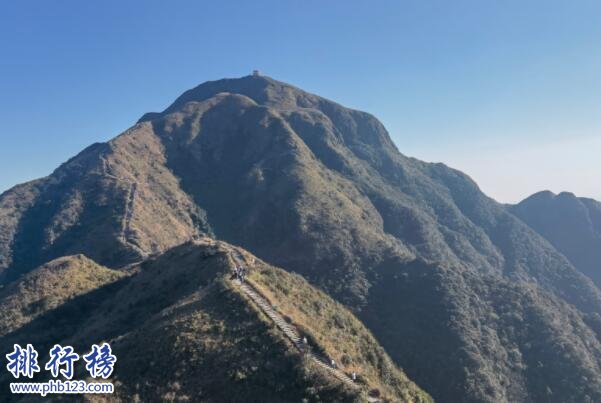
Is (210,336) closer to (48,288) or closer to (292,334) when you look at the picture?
(292,334)

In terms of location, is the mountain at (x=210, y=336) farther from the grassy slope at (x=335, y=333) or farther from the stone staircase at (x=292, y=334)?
the stone staircase at (x=292, y=334)

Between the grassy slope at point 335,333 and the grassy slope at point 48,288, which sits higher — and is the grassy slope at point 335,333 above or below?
below

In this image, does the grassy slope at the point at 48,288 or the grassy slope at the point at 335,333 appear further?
the grassy slope at the point at 48,288

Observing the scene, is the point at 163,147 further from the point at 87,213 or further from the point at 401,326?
the point at 401,326

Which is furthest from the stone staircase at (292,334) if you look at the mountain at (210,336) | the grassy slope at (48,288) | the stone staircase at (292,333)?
the grassy slope at (48,288)

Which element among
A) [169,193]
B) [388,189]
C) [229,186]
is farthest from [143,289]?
[388,189]

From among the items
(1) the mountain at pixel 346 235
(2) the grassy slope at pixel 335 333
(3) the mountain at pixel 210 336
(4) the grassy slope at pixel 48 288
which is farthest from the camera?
(1) the mountain at pixel 346 235
